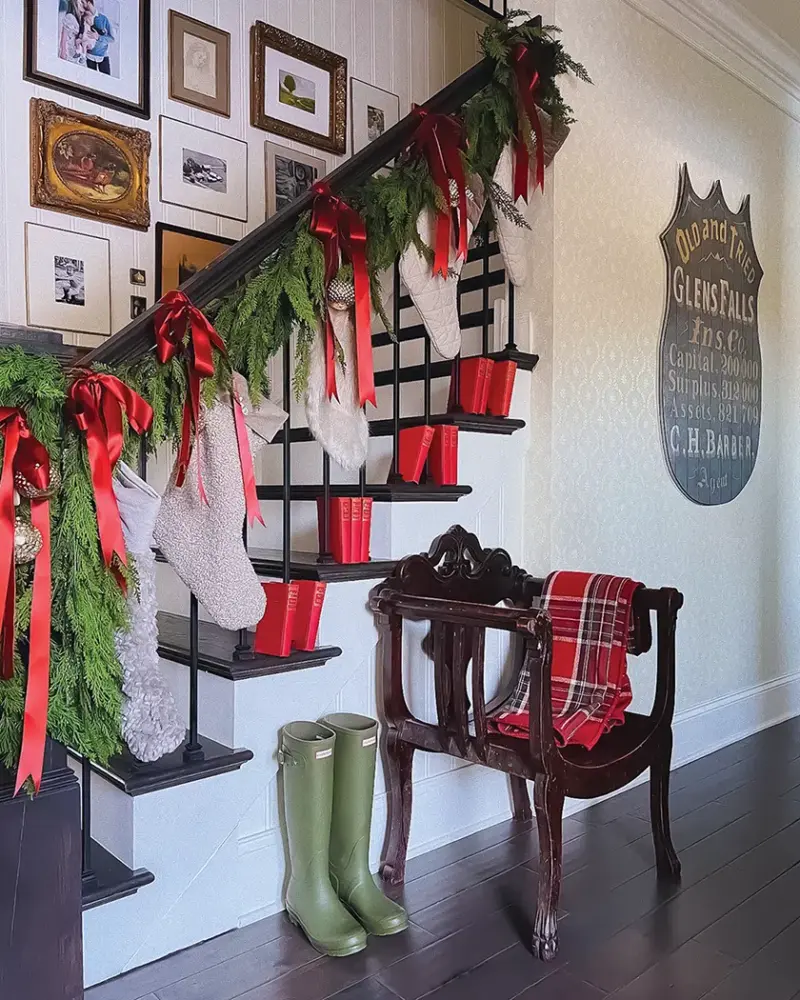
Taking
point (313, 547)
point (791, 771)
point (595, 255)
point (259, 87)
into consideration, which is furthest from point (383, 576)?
point (259, 87)

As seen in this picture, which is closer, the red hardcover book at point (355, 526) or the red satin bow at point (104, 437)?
the red satin bow at point (104, 437)

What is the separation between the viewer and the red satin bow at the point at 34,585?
1.06m

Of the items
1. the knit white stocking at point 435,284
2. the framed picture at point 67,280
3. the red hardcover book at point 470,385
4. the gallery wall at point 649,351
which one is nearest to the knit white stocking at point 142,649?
the knit white stocking at point 435,284

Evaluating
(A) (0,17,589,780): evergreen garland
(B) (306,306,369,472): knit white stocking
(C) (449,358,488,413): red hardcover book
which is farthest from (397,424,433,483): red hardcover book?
(A) (0,17,589,780): evergreen garland

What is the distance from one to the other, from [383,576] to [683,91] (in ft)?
6.71

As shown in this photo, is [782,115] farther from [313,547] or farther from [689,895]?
[689,895]

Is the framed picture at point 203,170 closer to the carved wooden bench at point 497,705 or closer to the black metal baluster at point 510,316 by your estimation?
the black metal baluster at point 510,316

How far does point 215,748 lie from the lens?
1.79m

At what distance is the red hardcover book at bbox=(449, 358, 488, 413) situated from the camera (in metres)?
2.32

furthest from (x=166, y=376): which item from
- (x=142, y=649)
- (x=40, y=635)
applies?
(x=40, y=635)

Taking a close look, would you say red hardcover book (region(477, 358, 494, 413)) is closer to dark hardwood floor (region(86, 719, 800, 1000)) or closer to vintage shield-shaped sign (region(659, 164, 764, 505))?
vintage shield-shaped sign (region(659, 164, 764, 505))

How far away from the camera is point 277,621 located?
6.10 ft

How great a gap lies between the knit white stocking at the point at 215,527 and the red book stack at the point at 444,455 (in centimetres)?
66

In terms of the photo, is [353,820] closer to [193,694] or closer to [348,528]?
[193,694]
